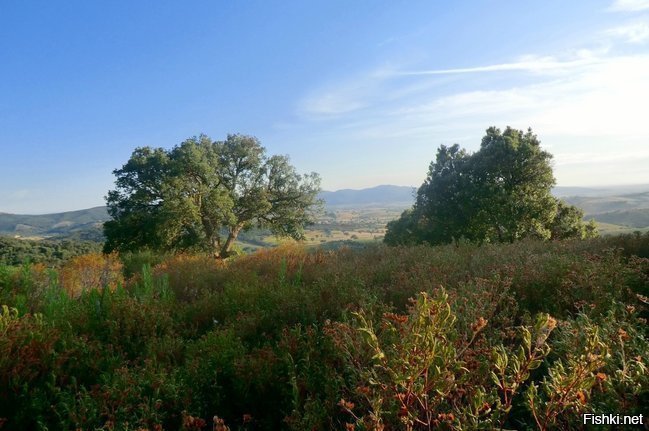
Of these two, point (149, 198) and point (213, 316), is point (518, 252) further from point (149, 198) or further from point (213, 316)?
point (149, 198)

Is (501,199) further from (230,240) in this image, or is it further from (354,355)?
(354,355)

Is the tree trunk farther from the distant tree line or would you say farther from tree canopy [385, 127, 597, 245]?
tree canopy [385, 127, 597, 245]

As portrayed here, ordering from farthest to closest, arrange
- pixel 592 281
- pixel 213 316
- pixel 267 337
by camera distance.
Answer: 1. pixel 213 316
2. pixel 267 337
3. pixel 592 281

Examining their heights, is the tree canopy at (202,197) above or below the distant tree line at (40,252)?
above

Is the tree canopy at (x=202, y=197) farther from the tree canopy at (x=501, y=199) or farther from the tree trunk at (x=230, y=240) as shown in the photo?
the tree canopy at (x=501, y=199)

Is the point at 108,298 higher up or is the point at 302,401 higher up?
the point at 108,298

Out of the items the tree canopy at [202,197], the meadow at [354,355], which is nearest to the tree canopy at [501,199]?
the tree canopy at [202,197]

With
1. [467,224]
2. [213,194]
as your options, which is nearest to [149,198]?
[213,194]

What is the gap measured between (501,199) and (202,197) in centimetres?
1987

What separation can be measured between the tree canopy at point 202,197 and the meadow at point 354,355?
16.1 metres

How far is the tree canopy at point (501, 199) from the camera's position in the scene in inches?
842

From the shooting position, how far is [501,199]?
21438 millimetres

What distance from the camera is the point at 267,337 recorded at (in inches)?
182

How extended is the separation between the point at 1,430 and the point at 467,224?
2400 centimetres
